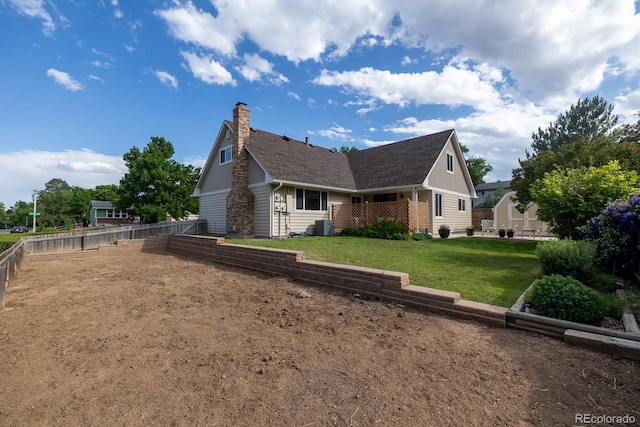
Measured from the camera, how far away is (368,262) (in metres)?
7.32

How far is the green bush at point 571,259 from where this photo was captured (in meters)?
5.10

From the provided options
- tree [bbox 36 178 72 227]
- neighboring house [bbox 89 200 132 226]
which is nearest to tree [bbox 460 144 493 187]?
neighboring house [bbox 89 200 132 226]

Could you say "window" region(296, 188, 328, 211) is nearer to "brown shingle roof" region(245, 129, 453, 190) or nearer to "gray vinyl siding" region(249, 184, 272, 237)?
"brown shingle roof" region(245, 129, 453, 190)

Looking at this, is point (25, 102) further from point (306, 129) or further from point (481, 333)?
point (481, 333)

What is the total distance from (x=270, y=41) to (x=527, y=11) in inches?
338

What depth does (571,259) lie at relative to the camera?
16.9 feet

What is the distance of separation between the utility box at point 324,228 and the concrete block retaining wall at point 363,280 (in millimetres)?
6085

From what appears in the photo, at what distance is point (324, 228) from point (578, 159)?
38.2 feet

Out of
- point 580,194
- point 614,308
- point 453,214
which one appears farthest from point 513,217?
point 614,308

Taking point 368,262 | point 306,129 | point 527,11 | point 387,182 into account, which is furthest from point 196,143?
point 527,11

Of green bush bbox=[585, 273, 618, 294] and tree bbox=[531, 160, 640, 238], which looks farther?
tree bbox=[531, 160, 640, 238]

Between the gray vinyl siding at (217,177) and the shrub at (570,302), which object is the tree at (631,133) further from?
the gray vinyl siding at (217,177)

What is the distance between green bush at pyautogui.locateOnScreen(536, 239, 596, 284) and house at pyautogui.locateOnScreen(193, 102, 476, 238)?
8213 millimetres

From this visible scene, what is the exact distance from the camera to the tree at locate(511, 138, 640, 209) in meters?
11.7
